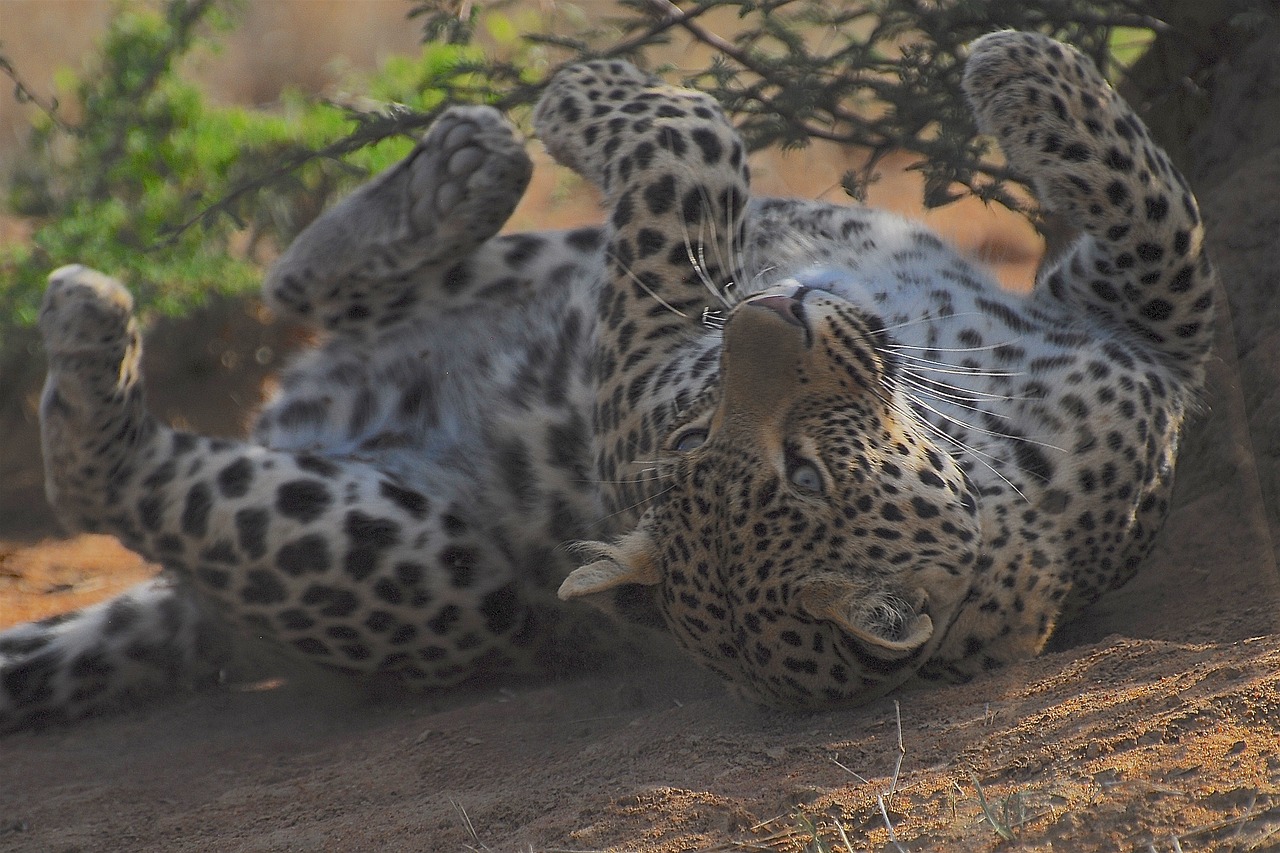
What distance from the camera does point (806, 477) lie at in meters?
3.30

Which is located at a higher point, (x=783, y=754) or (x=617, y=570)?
(x=617, y=570)

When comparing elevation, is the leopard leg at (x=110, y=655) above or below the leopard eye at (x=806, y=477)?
below

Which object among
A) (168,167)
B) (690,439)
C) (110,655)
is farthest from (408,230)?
(168,167)

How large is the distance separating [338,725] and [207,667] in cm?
74

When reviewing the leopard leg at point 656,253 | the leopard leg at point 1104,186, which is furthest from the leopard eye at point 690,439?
Result: the leopard leg at point 1104,186

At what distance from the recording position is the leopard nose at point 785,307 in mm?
3338

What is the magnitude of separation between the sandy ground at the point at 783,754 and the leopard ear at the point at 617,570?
412 millimetres

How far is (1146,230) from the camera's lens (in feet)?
13.5

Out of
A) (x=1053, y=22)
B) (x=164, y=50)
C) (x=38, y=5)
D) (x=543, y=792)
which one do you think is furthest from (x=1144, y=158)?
(x=38, y=5)

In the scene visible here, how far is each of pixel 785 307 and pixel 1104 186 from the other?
4.35ft

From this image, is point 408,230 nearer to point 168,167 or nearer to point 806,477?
point 806,477

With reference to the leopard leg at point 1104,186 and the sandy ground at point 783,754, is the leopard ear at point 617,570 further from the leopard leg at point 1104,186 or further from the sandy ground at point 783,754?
the leopard leg at point 1104,186

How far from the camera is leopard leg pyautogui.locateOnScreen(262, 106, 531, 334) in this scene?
507cm

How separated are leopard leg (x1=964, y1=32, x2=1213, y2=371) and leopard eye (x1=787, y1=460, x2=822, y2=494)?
57.1 inches
